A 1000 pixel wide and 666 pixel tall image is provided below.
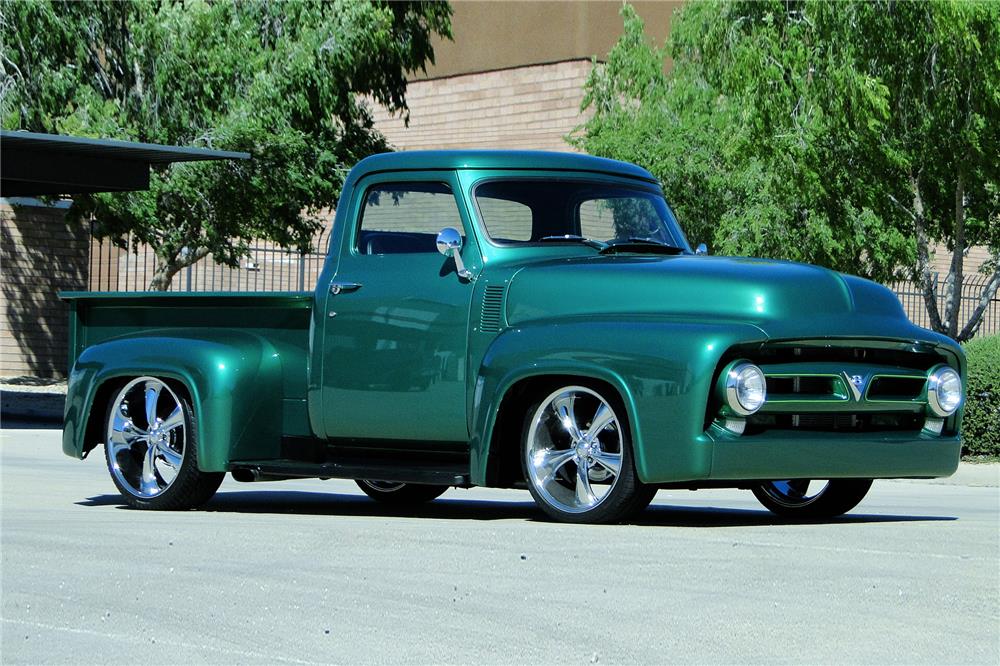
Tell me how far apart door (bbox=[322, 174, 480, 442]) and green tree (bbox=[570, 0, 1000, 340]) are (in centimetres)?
1112

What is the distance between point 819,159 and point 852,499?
1331cm

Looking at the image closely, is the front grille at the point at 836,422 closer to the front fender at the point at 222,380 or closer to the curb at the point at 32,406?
the front fender at the point at 222,380

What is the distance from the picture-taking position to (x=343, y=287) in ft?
33.0

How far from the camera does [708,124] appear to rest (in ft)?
103

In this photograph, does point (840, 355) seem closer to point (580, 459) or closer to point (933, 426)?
point (933, 426)

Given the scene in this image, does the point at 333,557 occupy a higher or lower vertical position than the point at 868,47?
lower

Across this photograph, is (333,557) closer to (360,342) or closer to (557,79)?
(360,342)

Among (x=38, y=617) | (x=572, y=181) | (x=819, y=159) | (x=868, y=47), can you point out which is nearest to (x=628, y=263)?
(x=572, y=181)

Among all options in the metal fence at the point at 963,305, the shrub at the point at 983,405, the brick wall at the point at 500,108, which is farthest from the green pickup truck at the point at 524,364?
the metal fence at the point at 963,305

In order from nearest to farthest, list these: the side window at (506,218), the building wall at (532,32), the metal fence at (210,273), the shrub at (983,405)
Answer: the side window at (506,218), the shrub at (983,405), the metal fence at (210,273), the building wall at (532,32)

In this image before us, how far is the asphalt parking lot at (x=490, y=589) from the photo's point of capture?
5.82 metres

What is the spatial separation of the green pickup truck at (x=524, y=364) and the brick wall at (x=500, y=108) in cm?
2838

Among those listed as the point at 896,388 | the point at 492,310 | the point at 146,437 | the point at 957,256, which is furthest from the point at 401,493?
the point at 957,256

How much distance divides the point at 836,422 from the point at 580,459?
132 cm
